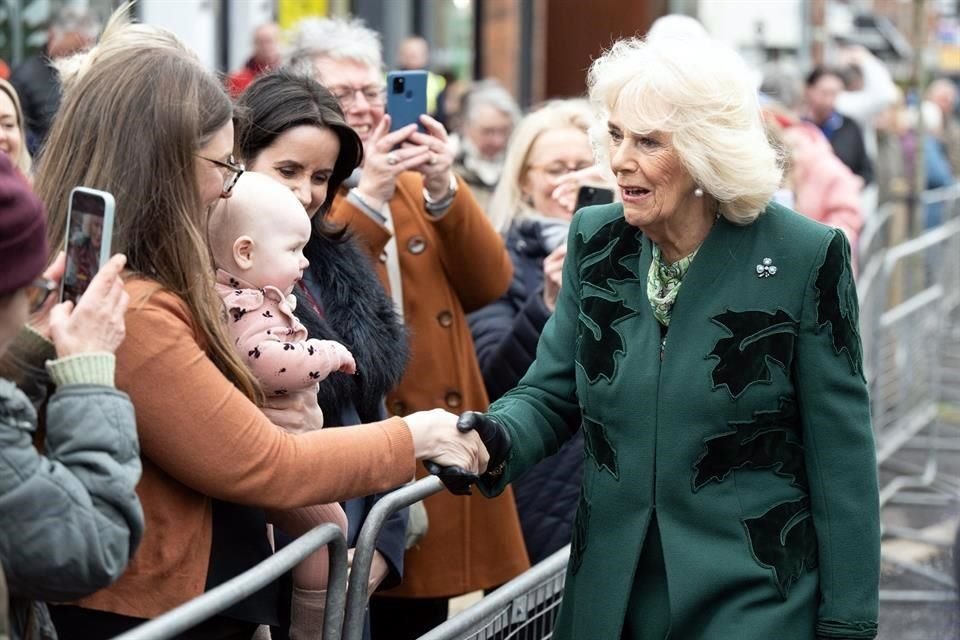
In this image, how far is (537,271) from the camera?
4.67 m

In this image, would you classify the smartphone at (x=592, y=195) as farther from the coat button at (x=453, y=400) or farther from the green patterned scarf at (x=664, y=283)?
the green patterned scarf at (x=664, y=283)

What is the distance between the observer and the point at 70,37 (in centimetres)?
722

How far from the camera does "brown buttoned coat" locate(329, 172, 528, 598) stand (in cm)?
394

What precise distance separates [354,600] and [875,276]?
4594mm

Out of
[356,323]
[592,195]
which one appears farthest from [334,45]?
[356,323]

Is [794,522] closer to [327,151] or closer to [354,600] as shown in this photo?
[354,600]

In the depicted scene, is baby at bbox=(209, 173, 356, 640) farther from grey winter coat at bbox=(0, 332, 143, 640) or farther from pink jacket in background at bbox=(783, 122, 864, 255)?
pink jacket in background at bbox=(783, 122, 864, 255)

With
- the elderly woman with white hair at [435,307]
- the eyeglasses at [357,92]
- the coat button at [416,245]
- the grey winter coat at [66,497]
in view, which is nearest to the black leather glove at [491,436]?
the grey winter coat at [66,497]

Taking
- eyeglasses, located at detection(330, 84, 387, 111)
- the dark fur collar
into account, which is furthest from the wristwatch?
the dark fur collar

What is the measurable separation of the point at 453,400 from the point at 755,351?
1.28 metres

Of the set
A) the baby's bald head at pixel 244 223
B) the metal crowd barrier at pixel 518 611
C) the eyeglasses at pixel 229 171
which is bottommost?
the metal crowd barrier at pixel 518 611

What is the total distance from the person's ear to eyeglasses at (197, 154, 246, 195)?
0.09 m

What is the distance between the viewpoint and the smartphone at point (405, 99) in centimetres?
392

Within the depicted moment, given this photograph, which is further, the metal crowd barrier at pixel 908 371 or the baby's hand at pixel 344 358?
the metal crowd barrier at pixel 908 371
